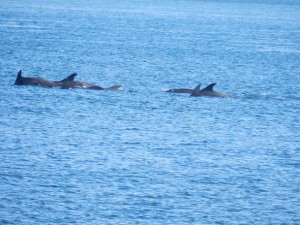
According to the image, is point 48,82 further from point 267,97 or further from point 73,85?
point 267,97

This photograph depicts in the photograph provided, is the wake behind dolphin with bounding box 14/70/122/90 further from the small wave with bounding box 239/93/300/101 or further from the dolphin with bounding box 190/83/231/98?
the small wave with bounding box 239/93/300/101

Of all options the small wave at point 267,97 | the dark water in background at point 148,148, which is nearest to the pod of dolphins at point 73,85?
the dark water in background at point 148,148

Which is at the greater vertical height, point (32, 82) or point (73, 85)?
point (32, 82)

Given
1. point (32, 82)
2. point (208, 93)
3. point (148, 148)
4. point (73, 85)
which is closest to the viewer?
point (148, 148)

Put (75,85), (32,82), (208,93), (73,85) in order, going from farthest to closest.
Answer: (75,85)
(73,85)
(32,82)
(208,93)

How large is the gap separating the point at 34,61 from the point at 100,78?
8.42 metres

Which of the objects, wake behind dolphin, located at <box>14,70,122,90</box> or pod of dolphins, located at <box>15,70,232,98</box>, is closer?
pod of dolphins, located at <box>15,70,232,98</box>

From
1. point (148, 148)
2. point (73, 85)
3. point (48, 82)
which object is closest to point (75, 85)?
point (73, 85)

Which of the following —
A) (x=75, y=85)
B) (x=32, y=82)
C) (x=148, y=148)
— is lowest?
(x=75, y=85)

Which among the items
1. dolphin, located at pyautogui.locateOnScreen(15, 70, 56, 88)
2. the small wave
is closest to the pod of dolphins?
dolphin, located at pyautogui.locateOnScreen(15, 70, 56, 88)

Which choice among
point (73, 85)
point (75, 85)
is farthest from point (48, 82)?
point (75, 85)

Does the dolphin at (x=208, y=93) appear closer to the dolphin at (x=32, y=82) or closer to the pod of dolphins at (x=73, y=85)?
the pod of dolphins at (x=73, y=85)

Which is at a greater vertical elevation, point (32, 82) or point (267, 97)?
point (32, 82)

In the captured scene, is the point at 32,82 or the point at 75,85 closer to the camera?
the point at 32,82
